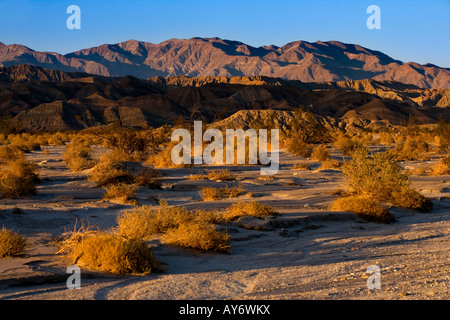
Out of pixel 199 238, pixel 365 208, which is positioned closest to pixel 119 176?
pixel 365 208

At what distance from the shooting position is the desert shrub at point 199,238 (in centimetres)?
747

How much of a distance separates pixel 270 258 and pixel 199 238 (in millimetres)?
1154

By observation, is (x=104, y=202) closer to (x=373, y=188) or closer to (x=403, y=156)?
(x=373, y=188)

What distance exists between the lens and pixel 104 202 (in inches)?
474

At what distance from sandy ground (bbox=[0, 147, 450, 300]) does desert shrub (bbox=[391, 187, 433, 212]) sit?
0.34 metres

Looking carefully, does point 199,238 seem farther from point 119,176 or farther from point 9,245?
point 119,176

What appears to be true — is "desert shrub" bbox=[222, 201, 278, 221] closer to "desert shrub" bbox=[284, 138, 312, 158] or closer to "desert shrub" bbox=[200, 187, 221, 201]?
"desert shrub" bbox=[200, 187, 221, 201]

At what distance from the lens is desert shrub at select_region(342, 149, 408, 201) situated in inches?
476

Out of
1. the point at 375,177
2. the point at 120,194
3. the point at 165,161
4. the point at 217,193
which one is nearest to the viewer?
the point at 120,194

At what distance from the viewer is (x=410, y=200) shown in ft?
38.2

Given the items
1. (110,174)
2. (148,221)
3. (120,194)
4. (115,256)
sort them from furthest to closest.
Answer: (110,174), (120,194), (148,221), (115,256)

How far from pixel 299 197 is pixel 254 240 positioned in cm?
500

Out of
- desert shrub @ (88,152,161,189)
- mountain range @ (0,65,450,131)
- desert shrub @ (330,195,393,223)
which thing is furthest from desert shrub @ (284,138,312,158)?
mountain range @ (0,65,450,131)
